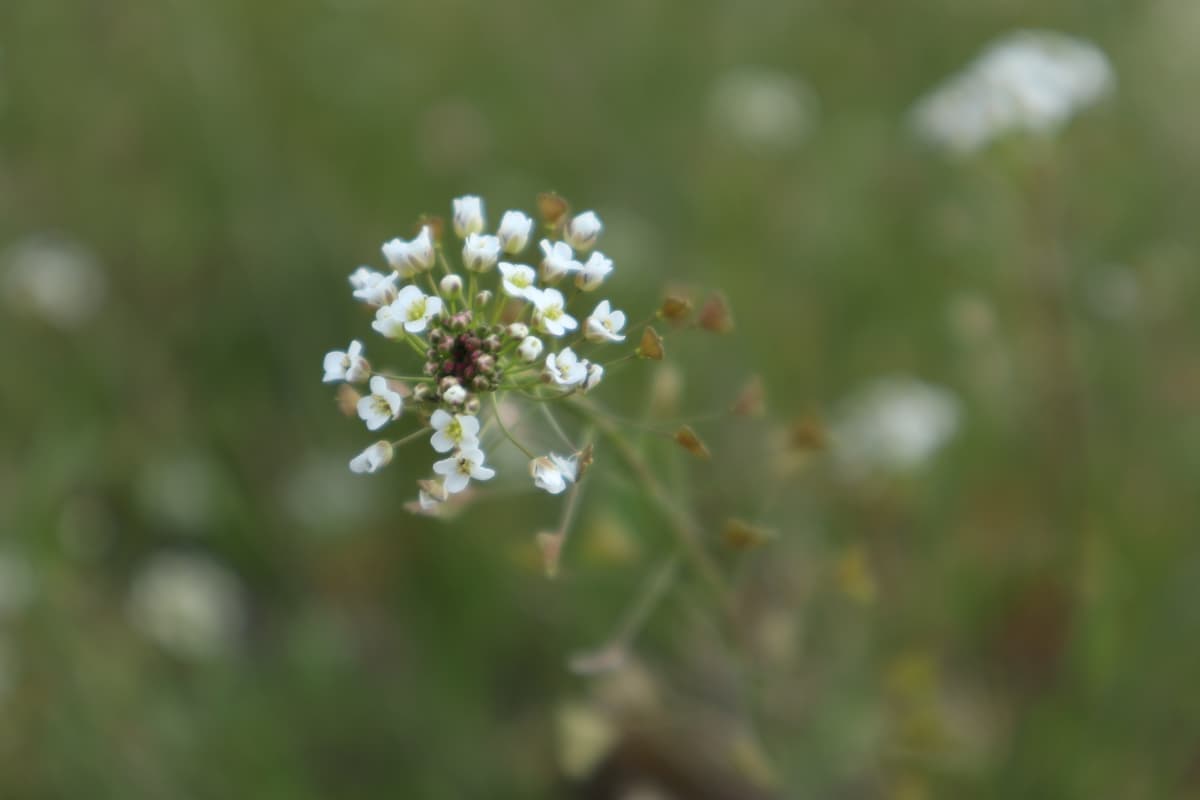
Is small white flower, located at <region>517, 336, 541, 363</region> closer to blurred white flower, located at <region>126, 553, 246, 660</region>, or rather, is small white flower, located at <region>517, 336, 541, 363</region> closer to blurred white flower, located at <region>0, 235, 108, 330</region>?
blurred white flower, located at <region>126, 553, 246, 660</region>

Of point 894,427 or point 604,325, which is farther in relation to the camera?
point 894,427

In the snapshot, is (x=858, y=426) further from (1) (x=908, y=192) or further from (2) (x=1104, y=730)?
(1) (x=908, y=192)

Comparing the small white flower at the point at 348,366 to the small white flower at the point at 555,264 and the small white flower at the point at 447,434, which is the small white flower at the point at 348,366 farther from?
the small white flower at the point at 555,264

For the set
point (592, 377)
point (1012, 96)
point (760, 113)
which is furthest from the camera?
point (760, 113)

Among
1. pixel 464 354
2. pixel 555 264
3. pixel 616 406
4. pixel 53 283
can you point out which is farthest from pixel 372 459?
pixel 53 283

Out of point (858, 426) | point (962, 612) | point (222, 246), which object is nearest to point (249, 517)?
point (222, 246)

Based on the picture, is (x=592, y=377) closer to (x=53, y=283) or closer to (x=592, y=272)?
(x=592, y=272)

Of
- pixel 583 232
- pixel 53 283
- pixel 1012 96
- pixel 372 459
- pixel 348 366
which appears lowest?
pixel 372 459
